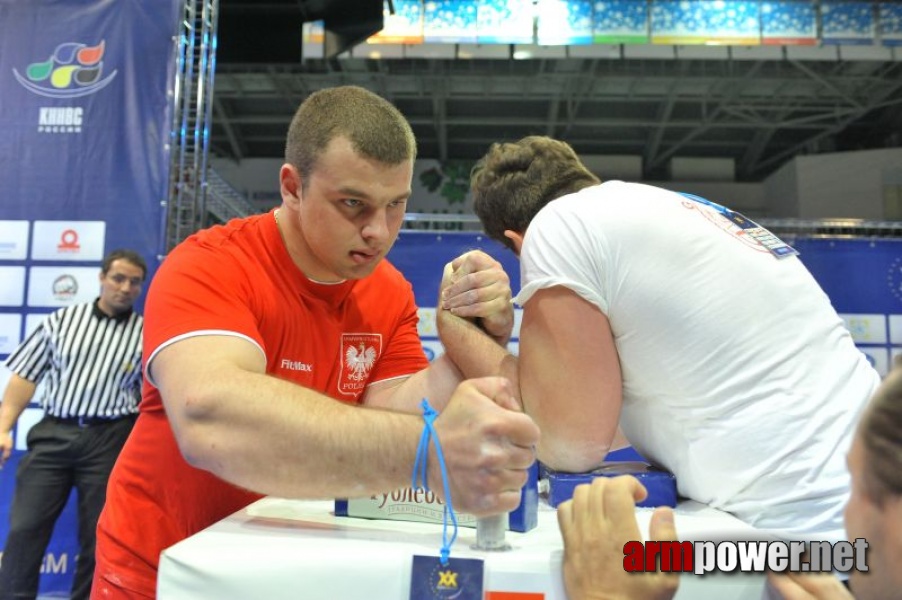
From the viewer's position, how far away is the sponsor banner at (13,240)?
3.71 metres

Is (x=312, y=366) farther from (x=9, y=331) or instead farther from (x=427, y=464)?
(x=9, y=331)

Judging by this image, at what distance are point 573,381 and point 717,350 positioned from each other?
0.72ft

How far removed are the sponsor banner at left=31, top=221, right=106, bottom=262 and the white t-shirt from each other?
3.22m

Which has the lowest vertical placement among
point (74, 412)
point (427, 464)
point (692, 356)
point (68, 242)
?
point (74, 412)

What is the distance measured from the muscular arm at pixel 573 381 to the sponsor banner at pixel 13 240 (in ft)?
11.6

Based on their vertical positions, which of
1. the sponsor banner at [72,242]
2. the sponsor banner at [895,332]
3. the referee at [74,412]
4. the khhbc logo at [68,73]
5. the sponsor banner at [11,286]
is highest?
the khhbc logo at [68,73]

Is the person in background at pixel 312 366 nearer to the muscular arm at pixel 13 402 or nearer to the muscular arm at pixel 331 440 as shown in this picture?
the muscular arm at pixel 331 440

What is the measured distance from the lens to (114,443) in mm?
3398

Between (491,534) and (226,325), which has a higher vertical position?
(226,325)

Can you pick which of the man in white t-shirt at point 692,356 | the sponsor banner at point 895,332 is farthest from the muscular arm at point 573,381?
the sponsor banner at point 895,332

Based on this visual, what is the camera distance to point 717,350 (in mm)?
997

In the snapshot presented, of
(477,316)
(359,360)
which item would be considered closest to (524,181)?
(477,316)

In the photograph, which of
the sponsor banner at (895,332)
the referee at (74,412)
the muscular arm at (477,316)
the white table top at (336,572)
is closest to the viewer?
the white table top at (336,572)

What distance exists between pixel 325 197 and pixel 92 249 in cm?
307
